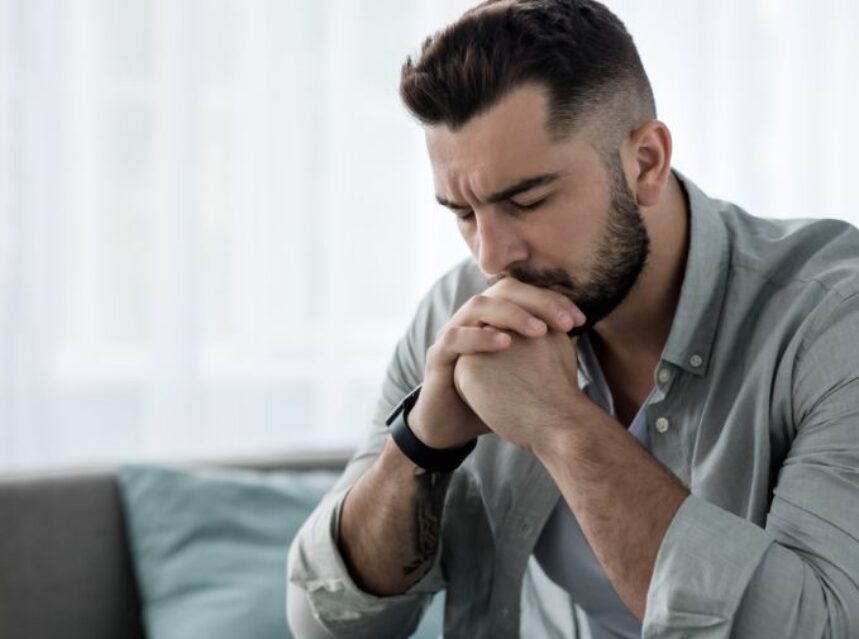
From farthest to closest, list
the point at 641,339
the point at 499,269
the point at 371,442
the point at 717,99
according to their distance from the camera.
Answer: the point at 717,99 → the point at 371,442 → the point at 641,339 → the point at 499,269

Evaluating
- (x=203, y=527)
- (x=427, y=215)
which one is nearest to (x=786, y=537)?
(x=203, y=527)

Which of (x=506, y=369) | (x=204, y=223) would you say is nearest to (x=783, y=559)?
(x=506, y=369)

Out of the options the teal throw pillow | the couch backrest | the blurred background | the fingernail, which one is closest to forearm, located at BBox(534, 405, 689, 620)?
the fingernail

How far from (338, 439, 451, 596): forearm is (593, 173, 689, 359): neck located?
287mm

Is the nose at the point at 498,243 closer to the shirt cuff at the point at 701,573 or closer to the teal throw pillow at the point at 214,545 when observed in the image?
the shirt cuff at the point at 701,573

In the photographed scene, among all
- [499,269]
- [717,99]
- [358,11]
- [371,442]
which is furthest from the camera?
[717,99]

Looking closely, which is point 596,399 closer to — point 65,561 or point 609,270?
Result: point 609,270

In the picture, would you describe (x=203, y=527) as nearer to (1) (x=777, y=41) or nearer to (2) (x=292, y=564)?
(2) (x=292, y=564)

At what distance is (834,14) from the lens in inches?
131

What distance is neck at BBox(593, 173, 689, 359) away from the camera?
1527 mm

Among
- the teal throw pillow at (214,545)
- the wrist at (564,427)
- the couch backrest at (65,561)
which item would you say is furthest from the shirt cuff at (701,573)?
the couch backrest at (65,561)

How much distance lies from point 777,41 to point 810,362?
7.10 ft

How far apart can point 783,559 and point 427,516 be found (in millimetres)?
495

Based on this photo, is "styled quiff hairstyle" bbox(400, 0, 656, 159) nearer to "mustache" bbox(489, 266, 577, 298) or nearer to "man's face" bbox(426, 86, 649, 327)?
"man's face" bbox(426, 86, 649, 327)
